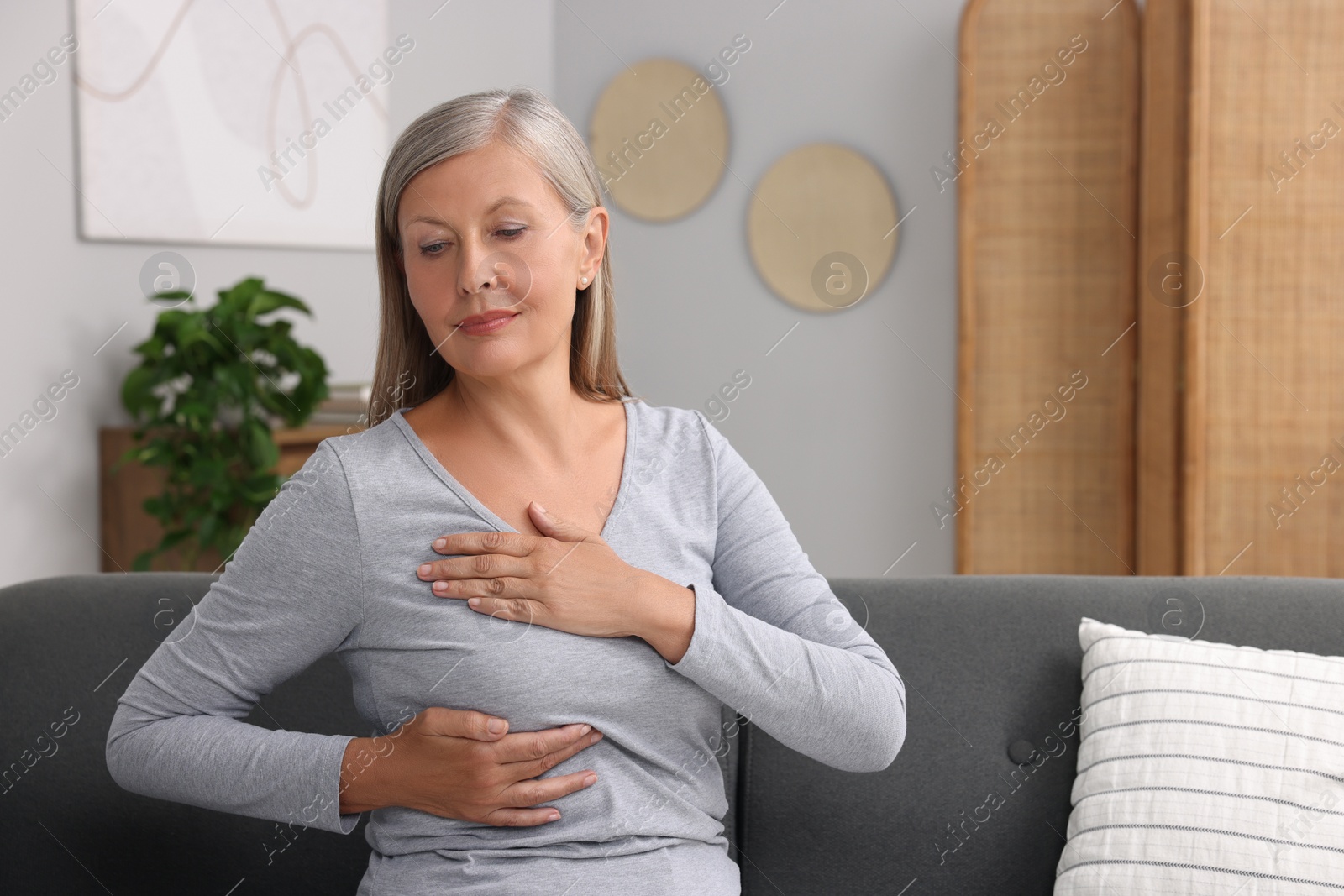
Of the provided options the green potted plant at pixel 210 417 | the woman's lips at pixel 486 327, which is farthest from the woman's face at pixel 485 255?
the green potted plant at pixel 210 417

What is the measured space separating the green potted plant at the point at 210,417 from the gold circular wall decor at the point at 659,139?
151 centimetres

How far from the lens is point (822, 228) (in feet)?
12.4

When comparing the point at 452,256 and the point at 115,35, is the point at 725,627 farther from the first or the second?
the point at 115,35

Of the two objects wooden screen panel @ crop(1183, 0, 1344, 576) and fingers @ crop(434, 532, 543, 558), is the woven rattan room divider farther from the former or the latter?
fingers @ crop(434, 532, 543, 558)

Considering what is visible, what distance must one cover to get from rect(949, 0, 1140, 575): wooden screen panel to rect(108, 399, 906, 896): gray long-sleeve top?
2305 millimetres

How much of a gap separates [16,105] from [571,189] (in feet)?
6.96

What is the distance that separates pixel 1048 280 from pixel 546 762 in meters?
2.64

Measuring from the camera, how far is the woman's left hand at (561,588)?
105cm

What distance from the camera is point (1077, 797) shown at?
1.35 m

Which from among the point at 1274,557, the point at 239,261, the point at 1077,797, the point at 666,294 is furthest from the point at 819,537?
the point at 1077,797

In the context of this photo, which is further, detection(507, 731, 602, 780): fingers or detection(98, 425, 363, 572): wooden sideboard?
detection(98, 425, 363, 572): wooden sideboard

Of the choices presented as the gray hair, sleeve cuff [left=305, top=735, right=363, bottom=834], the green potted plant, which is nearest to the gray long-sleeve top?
sleeve cuff [left=305, top=735, right=363, bottom=834]

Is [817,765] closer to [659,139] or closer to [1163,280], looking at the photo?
[1163,280]

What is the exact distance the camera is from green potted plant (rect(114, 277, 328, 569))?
8.89 feet
